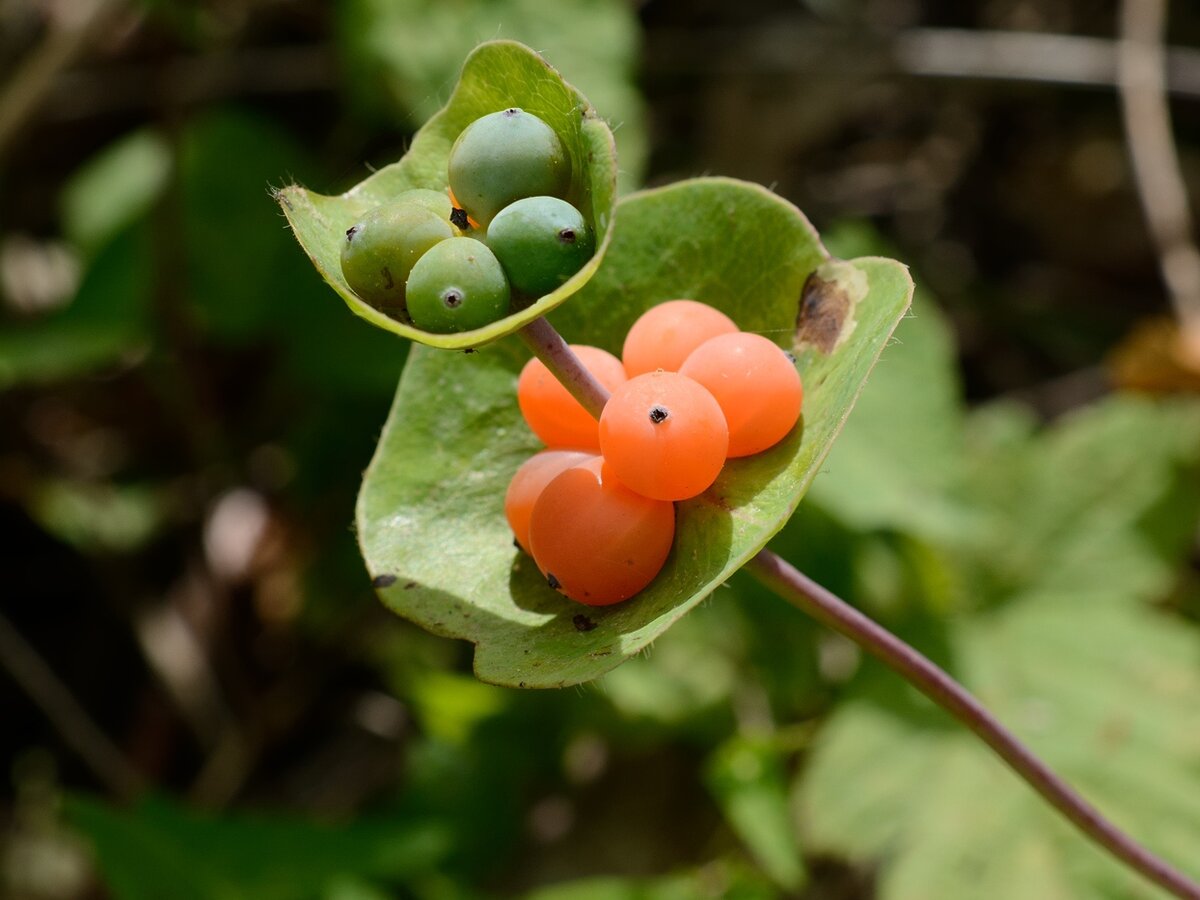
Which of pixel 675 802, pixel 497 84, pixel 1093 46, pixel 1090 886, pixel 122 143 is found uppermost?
pixel 497 84

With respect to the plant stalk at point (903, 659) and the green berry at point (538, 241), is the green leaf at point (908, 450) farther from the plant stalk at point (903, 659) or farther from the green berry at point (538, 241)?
the green berry at point (538, 241)

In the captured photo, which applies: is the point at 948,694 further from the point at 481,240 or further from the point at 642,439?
the point at 481,240

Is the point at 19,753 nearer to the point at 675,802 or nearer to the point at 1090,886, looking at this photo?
the point at 675,802

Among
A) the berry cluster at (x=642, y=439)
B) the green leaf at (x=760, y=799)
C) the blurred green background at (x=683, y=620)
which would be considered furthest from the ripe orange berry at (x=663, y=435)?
the green leaf at (x=760, y=799)

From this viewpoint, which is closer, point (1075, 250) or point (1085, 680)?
point (1085, 680)

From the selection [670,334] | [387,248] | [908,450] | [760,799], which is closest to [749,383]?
[670,334]

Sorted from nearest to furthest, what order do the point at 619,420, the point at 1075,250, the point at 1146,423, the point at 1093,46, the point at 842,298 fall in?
the point at 619,420 < the point at 842,298 < the point at 1146,423 < the point at 1093,46 < the point at 1075,250

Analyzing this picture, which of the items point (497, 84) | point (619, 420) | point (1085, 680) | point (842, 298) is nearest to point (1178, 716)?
point (1085, 680)
